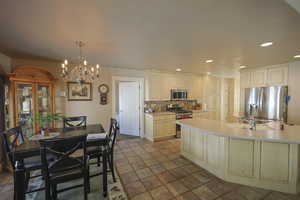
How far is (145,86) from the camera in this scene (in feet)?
15.2

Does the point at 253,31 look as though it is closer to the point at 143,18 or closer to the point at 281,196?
the point at 143,18

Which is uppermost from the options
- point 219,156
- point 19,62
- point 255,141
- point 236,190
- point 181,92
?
point 19,62

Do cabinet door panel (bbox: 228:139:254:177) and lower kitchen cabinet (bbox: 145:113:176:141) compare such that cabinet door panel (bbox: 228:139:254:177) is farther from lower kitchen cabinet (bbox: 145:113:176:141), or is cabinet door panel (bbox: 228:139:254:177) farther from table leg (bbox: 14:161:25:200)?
table leg (bbox: 14:161:25:200)

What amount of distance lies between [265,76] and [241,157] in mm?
→ 3214

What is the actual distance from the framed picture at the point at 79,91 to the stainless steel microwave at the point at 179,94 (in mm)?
2834

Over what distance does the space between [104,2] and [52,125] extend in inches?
122

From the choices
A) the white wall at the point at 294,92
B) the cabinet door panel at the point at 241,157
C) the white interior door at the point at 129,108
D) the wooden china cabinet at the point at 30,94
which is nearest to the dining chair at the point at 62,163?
the wooden china cabinet at the point at 30,94

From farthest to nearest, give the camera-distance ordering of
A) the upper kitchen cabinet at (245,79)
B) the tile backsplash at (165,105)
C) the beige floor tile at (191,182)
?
1. the tile backsplash at (165,105)
2. the upper kitchen cabinet at (245,79)
3. the beige floor tile at (191,182)

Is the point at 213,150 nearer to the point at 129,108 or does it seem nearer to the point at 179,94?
the point at 179,94

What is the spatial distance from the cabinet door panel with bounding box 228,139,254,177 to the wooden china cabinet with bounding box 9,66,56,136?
152 inches

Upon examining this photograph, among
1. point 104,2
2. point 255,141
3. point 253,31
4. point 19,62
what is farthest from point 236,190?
point 19,62

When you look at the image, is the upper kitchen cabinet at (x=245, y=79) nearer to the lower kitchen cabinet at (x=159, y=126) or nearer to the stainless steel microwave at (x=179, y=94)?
the stainless steel microwave at (x=179, y=94)

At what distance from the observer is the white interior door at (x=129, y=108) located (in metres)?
4.71

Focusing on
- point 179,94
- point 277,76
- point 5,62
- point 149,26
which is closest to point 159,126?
point 179,94
